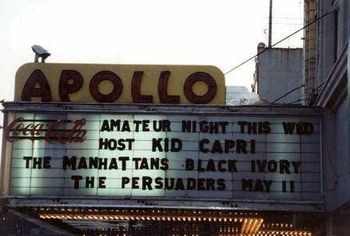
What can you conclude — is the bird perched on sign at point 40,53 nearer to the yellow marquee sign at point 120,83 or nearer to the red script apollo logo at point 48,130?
the yellow marquee sign at point 120,83

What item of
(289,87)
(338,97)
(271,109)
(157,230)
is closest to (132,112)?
A: (271,109)

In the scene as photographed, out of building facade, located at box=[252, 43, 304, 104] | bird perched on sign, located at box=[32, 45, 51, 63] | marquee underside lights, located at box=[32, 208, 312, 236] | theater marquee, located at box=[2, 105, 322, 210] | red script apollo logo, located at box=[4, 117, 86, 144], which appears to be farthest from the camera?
building facade, located at box=[252, 43, 304, 104]

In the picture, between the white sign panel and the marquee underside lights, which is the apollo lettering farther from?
the marquee underside lights

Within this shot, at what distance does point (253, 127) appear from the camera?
15.1m

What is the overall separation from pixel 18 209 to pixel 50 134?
75.3 inches

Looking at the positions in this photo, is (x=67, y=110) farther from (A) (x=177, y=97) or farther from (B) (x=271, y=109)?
(B) (x=271, y=109)

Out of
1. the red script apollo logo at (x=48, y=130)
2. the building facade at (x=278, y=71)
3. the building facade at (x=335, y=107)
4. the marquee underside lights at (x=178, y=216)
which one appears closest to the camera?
the building facade at (x=335, y=107)

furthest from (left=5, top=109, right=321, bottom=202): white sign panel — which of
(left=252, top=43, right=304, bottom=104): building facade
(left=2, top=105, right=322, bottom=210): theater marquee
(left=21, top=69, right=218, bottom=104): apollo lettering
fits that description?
(left=252, top=43, right=304, bottom=104): building facade

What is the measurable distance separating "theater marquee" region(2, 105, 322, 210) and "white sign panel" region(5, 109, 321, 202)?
0.02 metres

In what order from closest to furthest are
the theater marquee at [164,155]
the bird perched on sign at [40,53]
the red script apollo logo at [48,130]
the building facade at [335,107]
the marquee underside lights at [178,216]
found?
1. the building facade at [335,107]
2. the theater marquee at [164,155]
3. the red script apollo logo at [48,130]
4. the marquee underside lights at [178,216]
5. the bird perched on sign at [40,53]

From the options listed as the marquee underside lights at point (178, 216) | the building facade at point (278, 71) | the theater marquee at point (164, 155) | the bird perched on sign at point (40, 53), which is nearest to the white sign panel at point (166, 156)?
the theater marquee at point (164, 155)

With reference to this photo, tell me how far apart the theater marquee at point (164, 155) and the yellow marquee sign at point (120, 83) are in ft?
1.30

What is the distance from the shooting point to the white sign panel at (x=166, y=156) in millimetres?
14781

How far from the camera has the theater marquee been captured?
14.8 m
